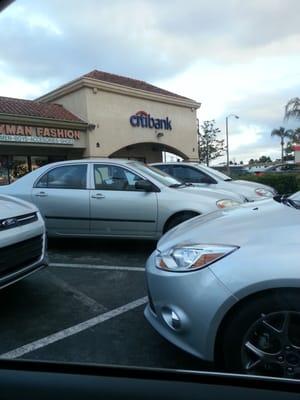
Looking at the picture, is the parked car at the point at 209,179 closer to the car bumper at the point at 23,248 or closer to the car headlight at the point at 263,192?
the car headlight at the point at 263,192

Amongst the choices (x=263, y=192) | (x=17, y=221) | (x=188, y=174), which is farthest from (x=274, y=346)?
(x=188, y=174)

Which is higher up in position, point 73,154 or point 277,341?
point 73,154

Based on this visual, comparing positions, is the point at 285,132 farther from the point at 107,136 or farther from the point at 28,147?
the point at 28,147

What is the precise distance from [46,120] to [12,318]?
1597cm

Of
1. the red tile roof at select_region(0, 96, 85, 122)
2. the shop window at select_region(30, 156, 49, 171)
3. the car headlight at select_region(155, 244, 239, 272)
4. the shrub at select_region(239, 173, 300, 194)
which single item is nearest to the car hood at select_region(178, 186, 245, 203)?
the car headlight at select_region(155, 244, 239, 272)

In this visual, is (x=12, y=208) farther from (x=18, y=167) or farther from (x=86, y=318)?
(x=18, y=167)

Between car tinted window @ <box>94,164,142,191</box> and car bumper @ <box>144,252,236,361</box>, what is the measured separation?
3.75 meters

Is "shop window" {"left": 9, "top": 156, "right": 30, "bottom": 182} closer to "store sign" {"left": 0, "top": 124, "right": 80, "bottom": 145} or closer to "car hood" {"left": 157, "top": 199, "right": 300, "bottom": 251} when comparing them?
"store sign" {"left": 0, "top": 124, "right": 80, "bottom": 145}

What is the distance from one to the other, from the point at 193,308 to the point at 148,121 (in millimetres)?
21417

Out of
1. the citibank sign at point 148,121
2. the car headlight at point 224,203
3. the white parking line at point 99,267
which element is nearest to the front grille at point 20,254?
the white parking line at point 99,267

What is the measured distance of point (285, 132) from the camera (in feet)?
190

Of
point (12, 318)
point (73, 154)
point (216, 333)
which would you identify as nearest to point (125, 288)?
point (12, 318)

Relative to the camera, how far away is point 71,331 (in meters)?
3.54

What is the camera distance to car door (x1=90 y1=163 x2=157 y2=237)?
20.4ft
